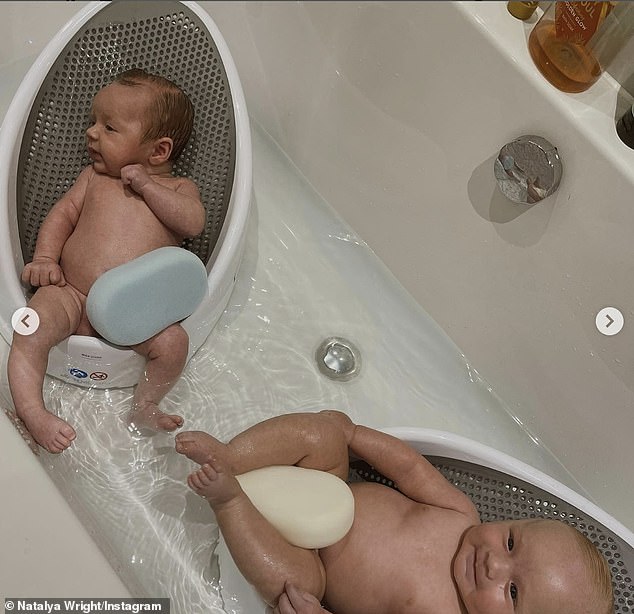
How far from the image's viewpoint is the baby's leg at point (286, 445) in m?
0.98

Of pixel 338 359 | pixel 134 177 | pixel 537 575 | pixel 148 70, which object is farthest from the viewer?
pixel 338 359

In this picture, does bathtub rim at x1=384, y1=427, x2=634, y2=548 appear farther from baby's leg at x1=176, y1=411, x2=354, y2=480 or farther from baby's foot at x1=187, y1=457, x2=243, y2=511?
baby's foot at x1=187, y1=457, x2=243, y2=511

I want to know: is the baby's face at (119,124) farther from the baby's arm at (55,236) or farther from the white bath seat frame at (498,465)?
the white bath seat frame at (498,465)

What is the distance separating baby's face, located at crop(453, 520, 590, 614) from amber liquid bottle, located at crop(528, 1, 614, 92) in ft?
1.97

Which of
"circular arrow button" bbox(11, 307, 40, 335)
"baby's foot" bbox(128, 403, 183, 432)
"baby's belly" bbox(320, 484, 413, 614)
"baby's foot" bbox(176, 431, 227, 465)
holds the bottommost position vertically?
"baby's foot" bbox(128, 403, 183, 432)

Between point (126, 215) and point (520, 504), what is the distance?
660 millimetres

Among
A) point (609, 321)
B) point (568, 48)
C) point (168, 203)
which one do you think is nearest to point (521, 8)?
point (568, 48)

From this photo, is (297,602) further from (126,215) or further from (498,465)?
(126,215)

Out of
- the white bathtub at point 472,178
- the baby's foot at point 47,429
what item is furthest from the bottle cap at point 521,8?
the baby's foot at point 47,429

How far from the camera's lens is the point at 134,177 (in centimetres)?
112

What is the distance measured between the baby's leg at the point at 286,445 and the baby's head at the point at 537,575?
0.21 m

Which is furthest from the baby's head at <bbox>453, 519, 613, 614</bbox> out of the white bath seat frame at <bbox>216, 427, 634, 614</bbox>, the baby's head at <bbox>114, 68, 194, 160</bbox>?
the baby's head at <bbox>114, 68, 194, 160</bbox>

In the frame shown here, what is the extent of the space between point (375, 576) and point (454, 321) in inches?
20.4

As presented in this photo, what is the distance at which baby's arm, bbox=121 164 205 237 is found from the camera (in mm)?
1119
